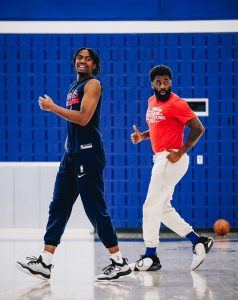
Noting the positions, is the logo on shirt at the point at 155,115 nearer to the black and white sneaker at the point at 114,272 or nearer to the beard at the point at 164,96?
the beard at the point at 164,96

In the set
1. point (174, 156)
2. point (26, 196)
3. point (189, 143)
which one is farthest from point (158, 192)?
point (26, 196)

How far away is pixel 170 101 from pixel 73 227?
129 inches

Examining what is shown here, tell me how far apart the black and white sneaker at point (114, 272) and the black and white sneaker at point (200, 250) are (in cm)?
73

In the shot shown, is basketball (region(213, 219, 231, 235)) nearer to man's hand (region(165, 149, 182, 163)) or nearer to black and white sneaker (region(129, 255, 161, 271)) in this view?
black and white sneaker (region(129, 255, 161, 271))

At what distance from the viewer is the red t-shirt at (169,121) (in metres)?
5.51

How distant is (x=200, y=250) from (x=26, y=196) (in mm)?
3413

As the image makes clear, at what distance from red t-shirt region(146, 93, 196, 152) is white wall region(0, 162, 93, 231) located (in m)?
3.06

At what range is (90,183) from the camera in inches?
196

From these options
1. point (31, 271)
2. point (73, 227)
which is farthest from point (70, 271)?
point (73, 227)

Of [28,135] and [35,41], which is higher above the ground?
[35,41]

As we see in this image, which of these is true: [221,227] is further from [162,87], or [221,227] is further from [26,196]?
[162,87]

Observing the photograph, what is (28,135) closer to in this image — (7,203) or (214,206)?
(7,203)

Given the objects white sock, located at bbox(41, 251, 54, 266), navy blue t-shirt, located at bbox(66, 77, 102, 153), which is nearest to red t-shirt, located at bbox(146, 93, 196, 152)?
navy blue t-shirt, located at bbox(66, 77, 102, 153)

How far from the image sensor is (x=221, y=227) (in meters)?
8.41
